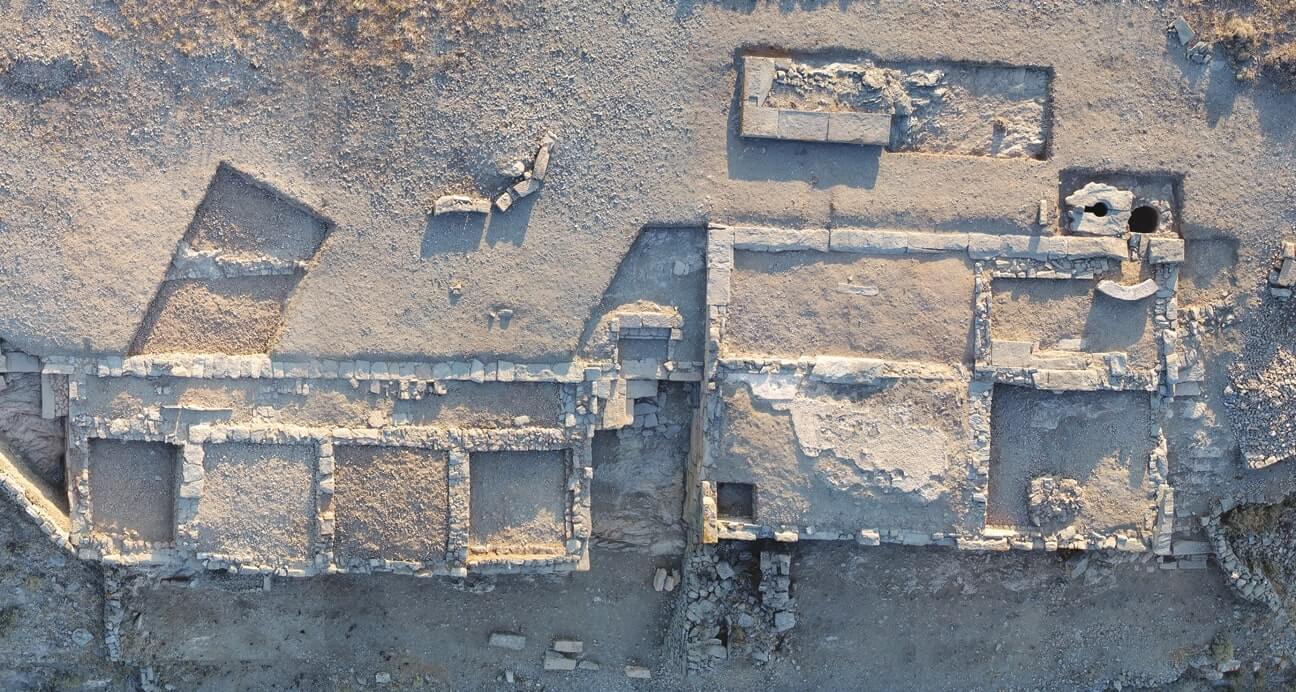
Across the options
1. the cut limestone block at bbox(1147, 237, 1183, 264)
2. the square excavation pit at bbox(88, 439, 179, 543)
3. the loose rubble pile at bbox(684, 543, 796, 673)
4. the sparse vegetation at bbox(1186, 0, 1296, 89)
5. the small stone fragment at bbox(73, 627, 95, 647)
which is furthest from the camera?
the small stone fragment at bbox(73, 627, 95, 647)

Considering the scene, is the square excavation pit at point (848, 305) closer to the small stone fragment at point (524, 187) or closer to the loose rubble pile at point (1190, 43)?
the small stone fragment at point (524, 187)

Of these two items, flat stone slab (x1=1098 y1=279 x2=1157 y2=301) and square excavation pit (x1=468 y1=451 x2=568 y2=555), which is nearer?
flat stone slab (x1=1098 y1=279 x2=1157 y2=301)

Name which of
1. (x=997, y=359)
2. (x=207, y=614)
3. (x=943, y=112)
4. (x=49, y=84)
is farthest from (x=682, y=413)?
(x=49, y=84)

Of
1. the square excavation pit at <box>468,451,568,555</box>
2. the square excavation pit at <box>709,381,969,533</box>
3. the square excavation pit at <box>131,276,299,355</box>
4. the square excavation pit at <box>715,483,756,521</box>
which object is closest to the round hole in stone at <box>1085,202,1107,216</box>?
the square excavation pit at <box>709,381,969,533</box>

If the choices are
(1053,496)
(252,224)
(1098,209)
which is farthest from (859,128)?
(252,224)

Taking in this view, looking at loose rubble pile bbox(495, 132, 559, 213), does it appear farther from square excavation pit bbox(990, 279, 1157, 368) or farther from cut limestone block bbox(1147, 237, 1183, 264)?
cut limestone block bbox(1147, 237, 1183, 264)

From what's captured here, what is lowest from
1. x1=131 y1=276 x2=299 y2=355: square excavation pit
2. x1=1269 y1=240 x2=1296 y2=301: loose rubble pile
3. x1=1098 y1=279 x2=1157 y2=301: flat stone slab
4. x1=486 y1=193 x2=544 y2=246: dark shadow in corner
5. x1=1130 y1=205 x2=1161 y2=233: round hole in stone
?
x1=131 y1=276 x2=299 y2=355: square excavation pit
